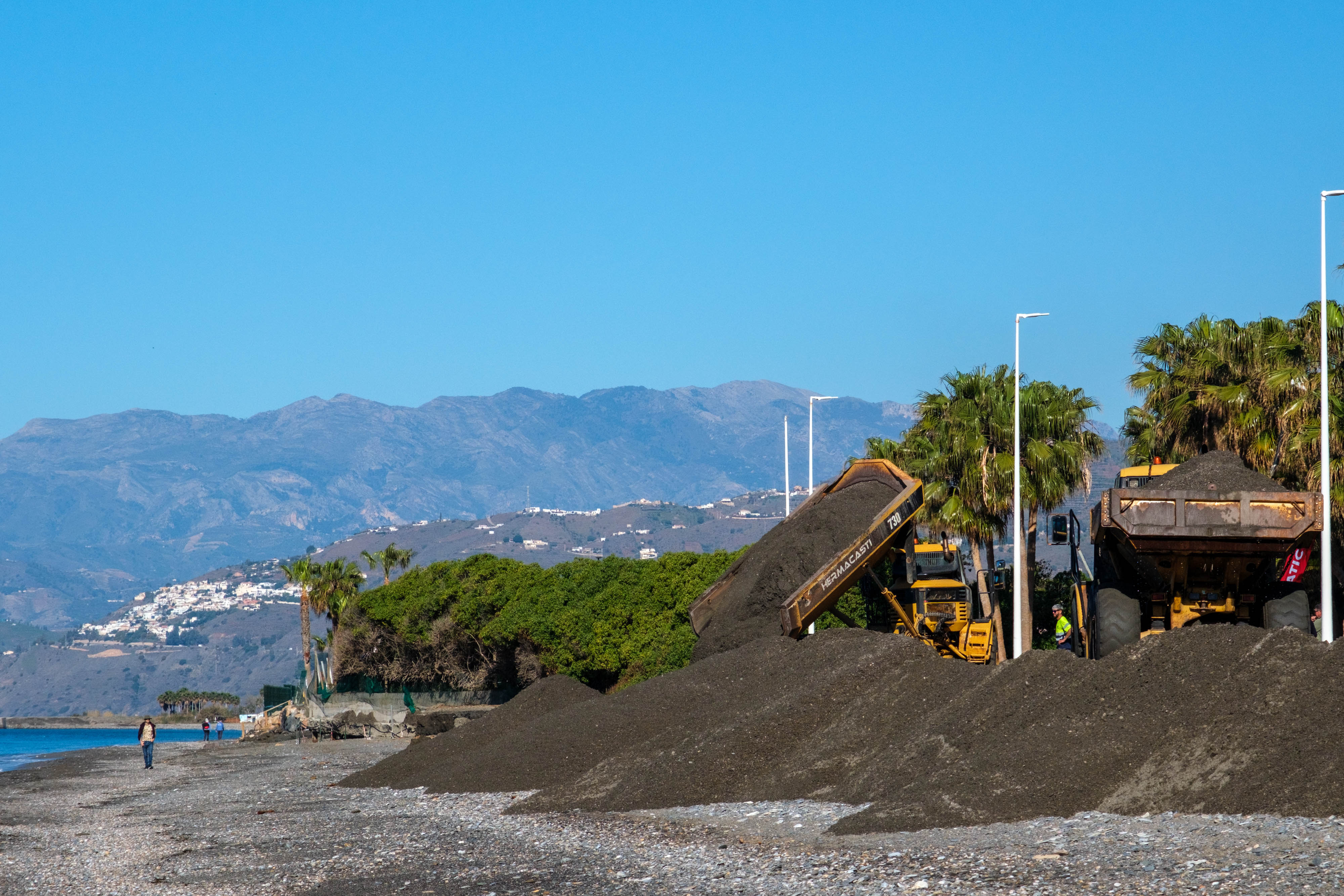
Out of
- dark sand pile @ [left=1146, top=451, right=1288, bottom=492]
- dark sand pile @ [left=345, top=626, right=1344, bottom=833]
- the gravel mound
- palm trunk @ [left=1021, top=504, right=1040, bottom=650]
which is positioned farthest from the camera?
palm trunk @ [left=1021, top=504, right=1040, bottom=650]

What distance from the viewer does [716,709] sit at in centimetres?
2516

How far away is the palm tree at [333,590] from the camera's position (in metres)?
79.6

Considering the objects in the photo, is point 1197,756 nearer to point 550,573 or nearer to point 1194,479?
point 1194,479

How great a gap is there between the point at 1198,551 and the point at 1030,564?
68.7 ft

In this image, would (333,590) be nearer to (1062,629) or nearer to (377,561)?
(377,561)

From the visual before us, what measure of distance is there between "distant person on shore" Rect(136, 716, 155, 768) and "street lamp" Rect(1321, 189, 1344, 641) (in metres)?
38.5

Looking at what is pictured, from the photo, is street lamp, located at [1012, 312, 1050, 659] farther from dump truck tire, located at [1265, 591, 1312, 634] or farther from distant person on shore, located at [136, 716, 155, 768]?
distant person on shore, located at [136, 716, 155, 768]

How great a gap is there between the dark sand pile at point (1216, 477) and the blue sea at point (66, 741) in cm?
4685

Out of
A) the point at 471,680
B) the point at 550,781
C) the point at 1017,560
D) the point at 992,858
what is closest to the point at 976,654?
the point at 1017,560

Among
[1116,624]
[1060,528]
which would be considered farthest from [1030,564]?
[1116,624]

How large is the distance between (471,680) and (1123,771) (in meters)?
55.1

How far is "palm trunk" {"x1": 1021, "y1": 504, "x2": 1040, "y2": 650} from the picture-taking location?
37.8 meters

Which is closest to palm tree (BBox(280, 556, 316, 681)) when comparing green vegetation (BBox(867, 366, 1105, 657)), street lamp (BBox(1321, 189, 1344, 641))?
green vegetation (BBox(867, 366, 1105, 657))

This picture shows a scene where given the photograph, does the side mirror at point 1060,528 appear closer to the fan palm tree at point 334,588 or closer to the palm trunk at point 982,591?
the palm trunk at point 982,591
